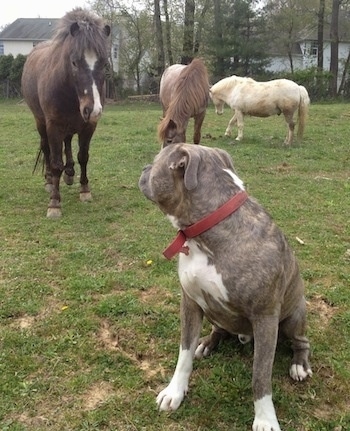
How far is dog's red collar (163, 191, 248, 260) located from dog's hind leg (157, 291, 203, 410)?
0.39m

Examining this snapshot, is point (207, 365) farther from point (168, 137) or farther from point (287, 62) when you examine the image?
point (287, 62)

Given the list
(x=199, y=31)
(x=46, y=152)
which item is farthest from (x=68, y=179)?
(x=199, y=31)

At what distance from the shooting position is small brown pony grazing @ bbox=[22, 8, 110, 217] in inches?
215

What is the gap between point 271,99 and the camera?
36.8 ft

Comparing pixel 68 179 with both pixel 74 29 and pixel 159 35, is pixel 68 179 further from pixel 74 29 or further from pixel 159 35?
pixel 159 35

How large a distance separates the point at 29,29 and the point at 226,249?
60.7 meters

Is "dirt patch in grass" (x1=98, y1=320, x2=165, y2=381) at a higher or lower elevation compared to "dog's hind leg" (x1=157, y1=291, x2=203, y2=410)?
lower

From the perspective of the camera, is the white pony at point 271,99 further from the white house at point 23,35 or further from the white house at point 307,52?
the white house at point 23,35

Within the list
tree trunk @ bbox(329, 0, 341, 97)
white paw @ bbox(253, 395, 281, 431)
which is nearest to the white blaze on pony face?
white paw @ bbox(253, 395, 281, 431)

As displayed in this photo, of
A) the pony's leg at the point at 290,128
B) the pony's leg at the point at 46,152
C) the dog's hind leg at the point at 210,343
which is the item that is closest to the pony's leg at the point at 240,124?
the pony's leg at the point at 290,128

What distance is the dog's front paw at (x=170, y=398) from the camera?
107 inches

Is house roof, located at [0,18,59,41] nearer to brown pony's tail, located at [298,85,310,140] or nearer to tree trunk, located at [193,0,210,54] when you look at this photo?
tree trunk, located at [193,0,210,54]

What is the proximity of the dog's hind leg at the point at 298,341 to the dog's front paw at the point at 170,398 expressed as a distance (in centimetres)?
70

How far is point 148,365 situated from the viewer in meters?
3.14
